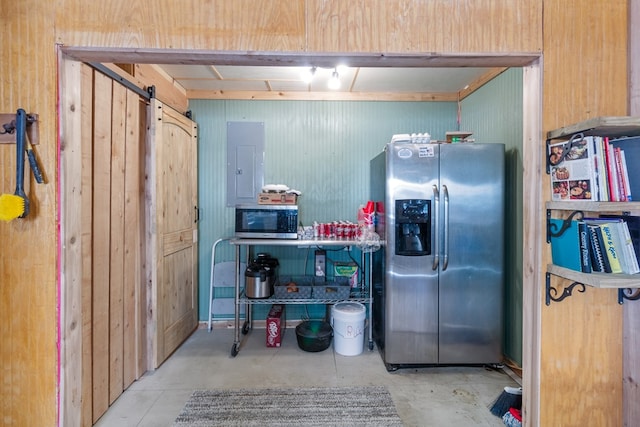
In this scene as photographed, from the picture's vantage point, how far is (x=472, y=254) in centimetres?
245

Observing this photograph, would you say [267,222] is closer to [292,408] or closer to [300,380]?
[300,380]

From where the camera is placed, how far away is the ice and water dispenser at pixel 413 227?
2439mm

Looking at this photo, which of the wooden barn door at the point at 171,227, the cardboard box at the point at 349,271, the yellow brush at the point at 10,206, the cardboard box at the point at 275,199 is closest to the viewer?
the yellow brush at the point at 10,206

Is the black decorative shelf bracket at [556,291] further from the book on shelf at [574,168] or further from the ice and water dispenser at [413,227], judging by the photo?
the ice and water dispenser at [413,227]

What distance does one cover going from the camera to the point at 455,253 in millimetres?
2445

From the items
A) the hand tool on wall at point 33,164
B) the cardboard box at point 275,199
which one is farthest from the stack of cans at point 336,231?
the hand tool on wall at point 33,164

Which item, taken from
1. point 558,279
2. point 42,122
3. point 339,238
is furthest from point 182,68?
point 558,279

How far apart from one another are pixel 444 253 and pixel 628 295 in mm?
1167

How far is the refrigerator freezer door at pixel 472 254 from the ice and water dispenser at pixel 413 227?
123 mm

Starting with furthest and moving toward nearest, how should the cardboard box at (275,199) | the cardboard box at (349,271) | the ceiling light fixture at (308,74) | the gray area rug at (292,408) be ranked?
1. the cardboard box at (349,271)
2. the cardboard box at (275,199)
3. the ceiling light fixture at (308,74)
4. the gray area rug at (292,408)

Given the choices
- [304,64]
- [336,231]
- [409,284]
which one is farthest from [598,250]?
[336,231]

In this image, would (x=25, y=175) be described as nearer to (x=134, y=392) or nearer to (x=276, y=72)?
(x=134, y=392)

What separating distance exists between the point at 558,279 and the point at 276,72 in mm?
2520

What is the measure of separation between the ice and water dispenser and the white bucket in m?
0.71
